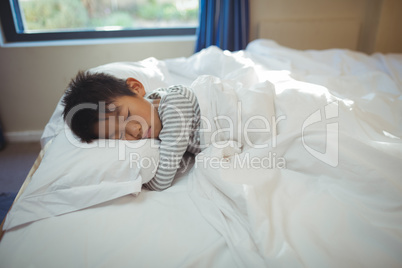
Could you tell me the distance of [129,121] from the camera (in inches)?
38.6

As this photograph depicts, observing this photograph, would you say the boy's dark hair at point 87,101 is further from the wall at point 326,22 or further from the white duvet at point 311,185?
the wall at point 326,22

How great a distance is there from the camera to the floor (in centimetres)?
174

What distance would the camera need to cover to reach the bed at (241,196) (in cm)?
64

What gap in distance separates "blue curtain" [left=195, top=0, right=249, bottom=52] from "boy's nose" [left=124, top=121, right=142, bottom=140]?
Result: 1340mm

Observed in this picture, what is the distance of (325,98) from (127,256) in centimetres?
84

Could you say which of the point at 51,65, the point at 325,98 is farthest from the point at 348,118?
the point at 51,65

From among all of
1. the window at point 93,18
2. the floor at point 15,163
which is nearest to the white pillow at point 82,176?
the floor at point 15,163

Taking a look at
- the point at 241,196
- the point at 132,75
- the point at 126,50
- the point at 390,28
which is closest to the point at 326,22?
the point at 390,28

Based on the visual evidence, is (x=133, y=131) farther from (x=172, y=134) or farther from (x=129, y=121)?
(x=172, y=134)

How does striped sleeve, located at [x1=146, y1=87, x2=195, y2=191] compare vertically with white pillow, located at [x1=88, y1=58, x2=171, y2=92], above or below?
below

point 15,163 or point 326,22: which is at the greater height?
point 326,22

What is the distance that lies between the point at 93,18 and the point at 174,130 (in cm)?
189

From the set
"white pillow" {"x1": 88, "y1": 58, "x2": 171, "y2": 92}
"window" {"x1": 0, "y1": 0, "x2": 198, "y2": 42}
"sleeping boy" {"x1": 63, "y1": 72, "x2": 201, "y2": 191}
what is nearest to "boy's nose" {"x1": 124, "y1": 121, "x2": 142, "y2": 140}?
"sleeping boy" {"x1": 63, "y1": 72, "x2": 201, "y2": 191}

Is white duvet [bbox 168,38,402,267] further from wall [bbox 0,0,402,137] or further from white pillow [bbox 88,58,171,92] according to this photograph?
wall [bbox 0,0,402,137]
